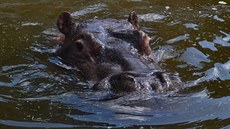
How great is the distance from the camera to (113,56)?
5609 mm

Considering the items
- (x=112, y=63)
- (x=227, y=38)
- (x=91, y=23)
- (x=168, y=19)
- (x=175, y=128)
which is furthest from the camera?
(x=168, y=19)

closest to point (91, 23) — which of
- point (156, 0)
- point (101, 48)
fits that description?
point (101, 48)

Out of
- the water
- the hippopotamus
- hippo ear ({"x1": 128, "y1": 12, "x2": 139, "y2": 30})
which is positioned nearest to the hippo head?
the hippopotamus

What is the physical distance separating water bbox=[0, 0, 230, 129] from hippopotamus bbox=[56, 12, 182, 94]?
0.47 feet

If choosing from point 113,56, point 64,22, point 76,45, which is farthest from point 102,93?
point 64,22

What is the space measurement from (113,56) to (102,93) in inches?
37.0

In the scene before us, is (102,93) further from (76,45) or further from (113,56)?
(76,45)

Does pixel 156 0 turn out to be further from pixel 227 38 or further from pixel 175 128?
pixel 175 128

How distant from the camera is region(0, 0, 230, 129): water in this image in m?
4.35

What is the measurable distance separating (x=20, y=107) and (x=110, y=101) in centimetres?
90

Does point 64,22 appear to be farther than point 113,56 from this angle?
Yes

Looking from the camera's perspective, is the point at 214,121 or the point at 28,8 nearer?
A: the point at 214,121

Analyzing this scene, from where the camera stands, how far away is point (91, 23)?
671cm

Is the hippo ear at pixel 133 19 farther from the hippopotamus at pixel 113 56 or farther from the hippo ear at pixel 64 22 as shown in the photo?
the hippo ear at pixel 64 22
